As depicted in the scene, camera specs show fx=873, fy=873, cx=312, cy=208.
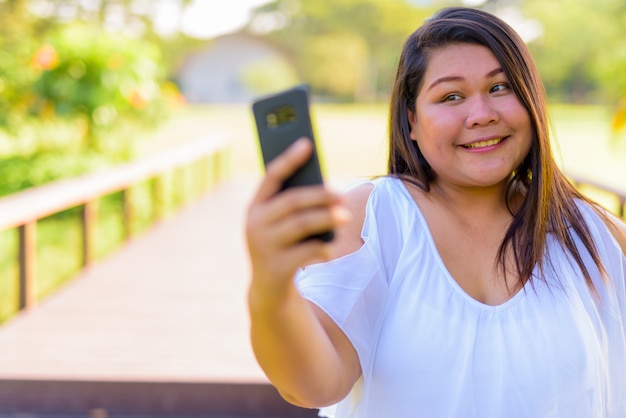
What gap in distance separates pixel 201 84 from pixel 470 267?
44.8 metres

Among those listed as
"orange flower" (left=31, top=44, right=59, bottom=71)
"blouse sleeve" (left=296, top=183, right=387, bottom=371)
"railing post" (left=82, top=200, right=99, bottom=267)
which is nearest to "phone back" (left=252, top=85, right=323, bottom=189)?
"blouse sleeve" (left=296, top=183, right=387, bottom=371)

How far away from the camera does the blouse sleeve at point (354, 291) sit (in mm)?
1189

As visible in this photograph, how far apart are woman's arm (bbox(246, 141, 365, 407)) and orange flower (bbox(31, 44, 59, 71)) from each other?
7.47m

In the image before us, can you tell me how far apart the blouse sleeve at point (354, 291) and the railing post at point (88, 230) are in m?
4.04

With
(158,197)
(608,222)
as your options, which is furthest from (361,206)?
(158,197)

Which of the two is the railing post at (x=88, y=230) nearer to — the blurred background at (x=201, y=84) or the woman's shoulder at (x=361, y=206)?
the blurred background at (x=201, y=84)

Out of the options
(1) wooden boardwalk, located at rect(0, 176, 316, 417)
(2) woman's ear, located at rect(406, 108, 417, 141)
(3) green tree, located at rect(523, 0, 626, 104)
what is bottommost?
(1) wooden boardwalk, located at rect(0, 176, 316, 417)

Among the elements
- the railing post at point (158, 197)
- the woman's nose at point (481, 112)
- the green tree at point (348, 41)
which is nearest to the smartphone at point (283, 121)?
the woman's nose at point (481, 112)

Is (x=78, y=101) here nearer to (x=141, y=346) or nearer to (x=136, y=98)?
(x=136, y=98)

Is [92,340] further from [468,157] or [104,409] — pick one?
[468,157]

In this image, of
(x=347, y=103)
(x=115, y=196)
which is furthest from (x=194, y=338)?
(x=347, y=103)

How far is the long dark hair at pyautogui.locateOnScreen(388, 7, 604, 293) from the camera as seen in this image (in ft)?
4.50

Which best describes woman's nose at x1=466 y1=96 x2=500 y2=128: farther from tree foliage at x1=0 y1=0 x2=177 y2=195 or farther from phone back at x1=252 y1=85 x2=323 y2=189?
tree foliage at x1=0 y1=0 x2=177 y2=195

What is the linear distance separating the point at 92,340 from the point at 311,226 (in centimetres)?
316
